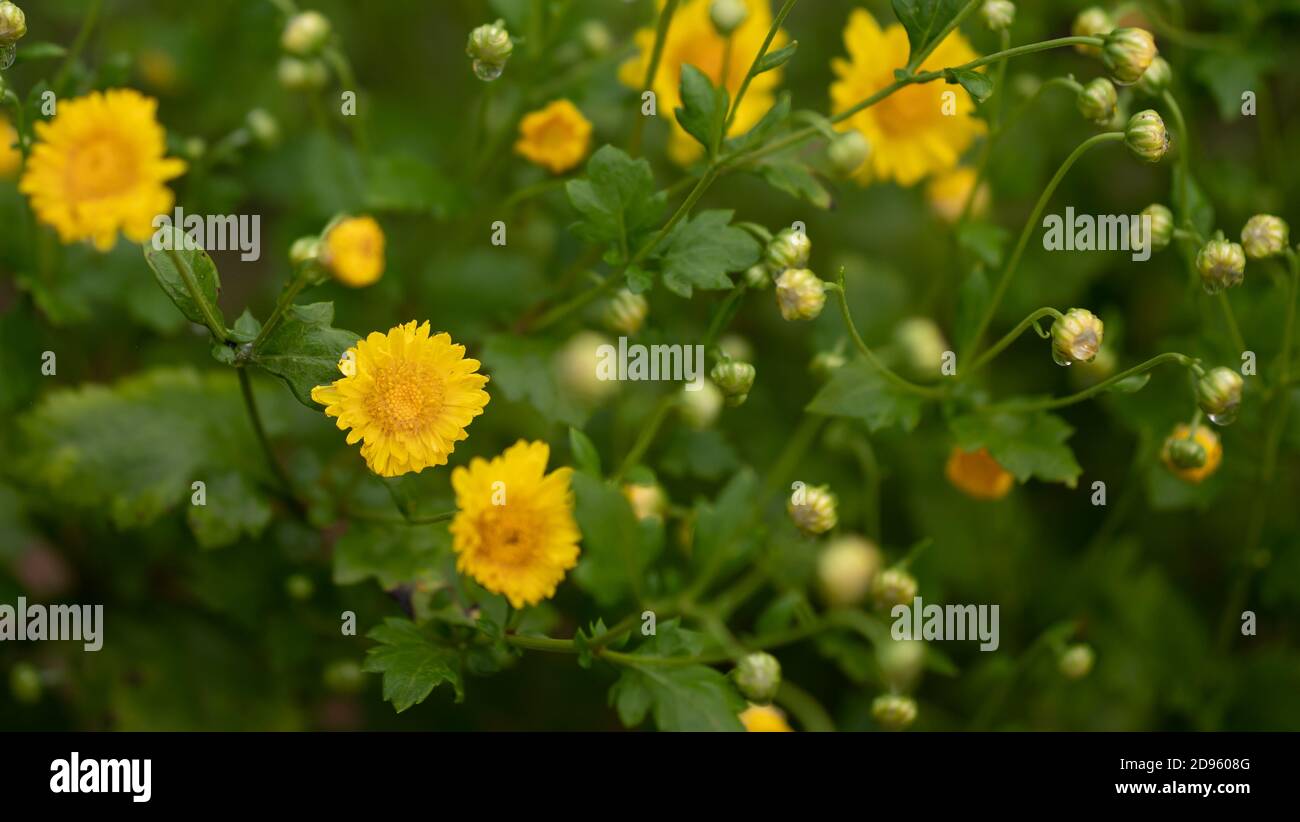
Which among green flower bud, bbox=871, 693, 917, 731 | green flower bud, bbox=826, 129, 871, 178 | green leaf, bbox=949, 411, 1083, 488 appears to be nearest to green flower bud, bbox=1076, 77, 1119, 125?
green flower bud, bbox=826, 129, 871, 178

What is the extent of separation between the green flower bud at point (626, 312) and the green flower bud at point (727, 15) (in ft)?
1.06

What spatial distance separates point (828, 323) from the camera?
1606mm

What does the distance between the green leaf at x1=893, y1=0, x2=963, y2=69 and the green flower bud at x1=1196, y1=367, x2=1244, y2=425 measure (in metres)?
0.44

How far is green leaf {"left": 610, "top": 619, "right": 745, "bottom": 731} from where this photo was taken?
1233 millimetres

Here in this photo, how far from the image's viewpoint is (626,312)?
4.60 feet

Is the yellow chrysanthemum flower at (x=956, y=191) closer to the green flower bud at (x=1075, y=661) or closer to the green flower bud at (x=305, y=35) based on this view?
the green flower bud at (x=1075, y=661)

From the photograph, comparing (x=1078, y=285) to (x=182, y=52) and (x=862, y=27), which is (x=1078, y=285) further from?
(x=182, y=52)

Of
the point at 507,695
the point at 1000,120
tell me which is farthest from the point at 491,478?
the point at 1000,120

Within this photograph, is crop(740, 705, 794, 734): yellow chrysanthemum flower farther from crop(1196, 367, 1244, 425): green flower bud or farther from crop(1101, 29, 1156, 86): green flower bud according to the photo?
crop(1101, 29, 1156, 86): green flower bud

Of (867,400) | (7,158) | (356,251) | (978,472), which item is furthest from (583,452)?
(7,158)

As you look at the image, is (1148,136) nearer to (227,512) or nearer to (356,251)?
(356,251)

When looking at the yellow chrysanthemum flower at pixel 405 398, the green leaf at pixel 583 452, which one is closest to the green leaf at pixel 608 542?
the green leaf at pixel 583 452

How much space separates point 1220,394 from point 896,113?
1.92 ft
